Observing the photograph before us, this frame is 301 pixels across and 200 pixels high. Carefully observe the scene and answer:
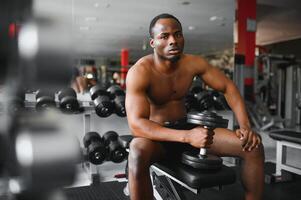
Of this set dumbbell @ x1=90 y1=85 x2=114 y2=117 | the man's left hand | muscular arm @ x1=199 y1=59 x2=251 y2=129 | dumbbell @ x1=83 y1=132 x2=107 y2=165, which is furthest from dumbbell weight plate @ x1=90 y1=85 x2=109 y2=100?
the man's left hand

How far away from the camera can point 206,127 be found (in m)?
1.09

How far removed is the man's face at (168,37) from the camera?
1366 millimetres

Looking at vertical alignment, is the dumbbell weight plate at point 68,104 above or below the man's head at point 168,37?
below

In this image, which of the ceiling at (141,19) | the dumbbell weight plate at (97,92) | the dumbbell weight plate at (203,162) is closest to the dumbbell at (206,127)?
the dumbbell weight plate at (203,162)

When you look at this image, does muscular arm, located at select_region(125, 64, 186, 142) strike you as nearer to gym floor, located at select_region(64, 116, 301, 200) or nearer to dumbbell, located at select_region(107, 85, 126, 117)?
gym floor, located at select_region(64, 116, 301, 200)

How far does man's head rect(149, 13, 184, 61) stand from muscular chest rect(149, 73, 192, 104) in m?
0.12

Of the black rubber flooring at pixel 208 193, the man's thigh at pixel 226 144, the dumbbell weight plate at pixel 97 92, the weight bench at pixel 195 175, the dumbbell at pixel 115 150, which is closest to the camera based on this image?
the weight bench at pixel 195 175

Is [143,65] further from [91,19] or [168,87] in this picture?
[91,19]

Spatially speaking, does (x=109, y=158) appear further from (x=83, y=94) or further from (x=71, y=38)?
(x=71, y=38)

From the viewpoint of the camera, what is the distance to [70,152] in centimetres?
42

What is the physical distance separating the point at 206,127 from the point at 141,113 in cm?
32

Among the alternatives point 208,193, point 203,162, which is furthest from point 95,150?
point 203,162

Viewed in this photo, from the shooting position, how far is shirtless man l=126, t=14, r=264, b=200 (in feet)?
3.84

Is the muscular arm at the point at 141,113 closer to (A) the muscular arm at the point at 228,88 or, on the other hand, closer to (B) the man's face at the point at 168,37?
(B) the man's face at the point at 168,37
